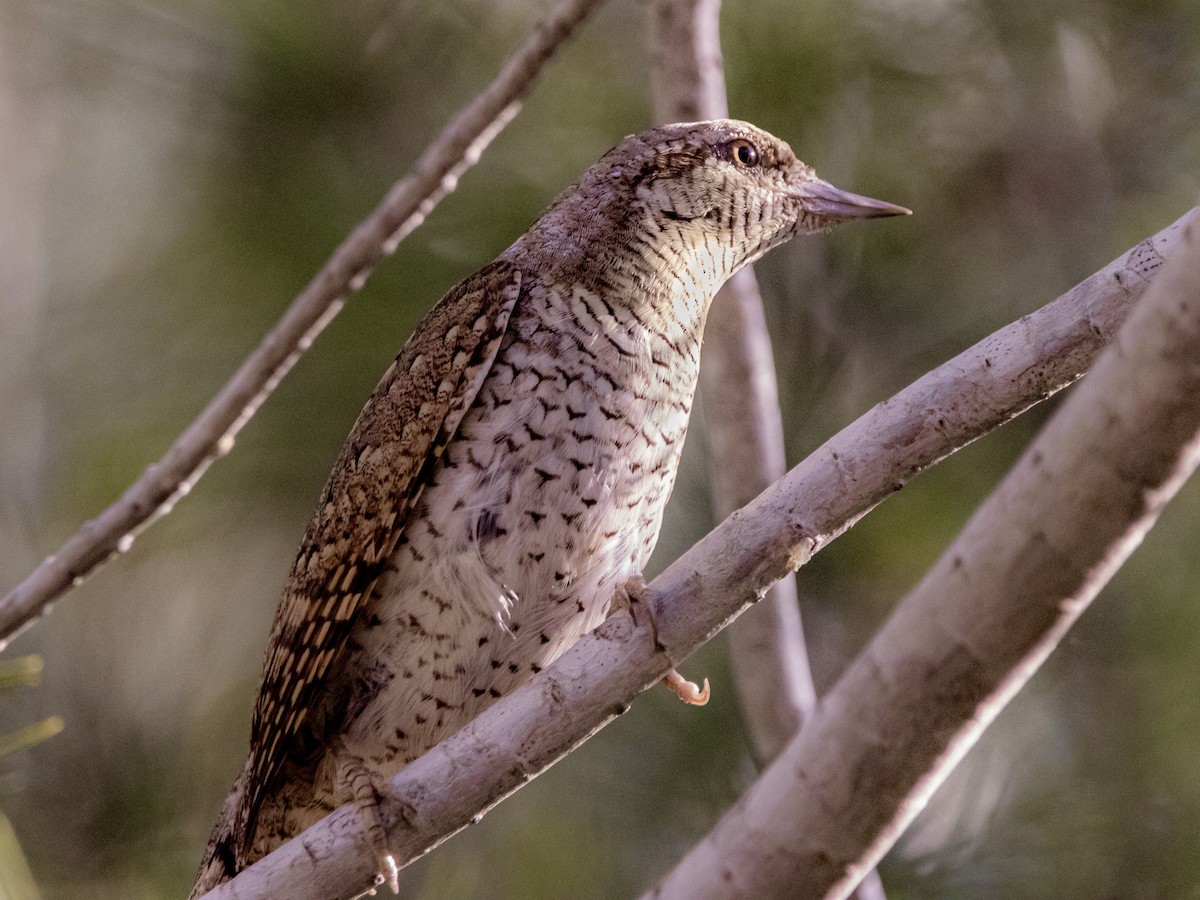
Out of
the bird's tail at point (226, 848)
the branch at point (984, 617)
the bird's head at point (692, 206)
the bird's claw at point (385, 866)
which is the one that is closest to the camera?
the branch at point (984, 617)

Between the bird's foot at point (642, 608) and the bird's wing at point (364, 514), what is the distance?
15.6 inches

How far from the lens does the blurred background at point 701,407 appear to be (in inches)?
115

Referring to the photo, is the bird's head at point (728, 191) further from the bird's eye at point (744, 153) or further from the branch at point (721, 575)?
the branch at point (721, 575)

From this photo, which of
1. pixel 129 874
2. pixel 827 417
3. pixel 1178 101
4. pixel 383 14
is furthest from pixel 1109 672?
pixel 383 14

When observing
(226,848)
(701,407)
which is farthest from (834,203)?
(226,848)

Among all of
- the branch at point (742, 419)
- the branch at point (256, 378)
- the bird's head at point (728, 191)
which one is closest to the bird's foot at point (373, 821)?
the branch at point (256, 378)

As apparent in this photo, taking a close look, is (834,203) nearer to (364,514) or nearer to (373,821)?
(364,514)

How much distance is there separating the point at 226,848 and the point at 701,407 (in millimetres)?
1509

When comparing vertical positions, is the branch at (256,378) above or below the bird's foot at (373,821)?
above

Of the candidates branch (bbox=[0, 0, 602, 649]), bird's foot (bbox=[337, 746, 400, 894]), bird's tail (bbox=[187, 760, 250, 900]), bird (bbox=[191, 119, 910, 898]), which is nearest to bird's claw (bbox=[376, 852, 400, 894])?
bird's foot (bbox=[337, 746, 400, 894])

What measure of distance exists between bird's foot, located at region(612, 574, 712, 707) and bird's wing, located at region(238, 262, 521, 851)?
40 centimetres

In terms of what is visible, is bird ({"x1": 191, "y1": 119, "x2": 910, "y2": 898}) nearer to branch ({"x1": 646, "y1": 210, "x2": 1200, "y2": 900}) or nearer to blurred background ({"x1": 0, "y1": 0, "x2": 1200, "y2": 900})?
branch ({"x1": 646, "y1": 210, "x2": 1200, "y2": 900})

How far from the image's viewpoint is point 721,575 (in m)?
1.47

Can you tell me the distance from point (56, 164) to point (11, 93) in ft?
1.94
